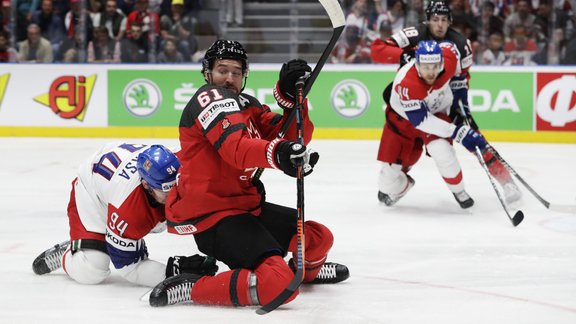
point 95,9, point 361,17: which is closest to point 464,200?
point 361,17

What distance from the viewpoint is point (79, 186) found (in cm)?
351

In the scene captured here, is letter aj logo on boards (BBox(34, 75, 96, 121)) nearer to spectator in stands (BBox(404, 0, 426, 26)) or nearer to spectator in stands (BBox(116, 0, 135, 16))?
spectator in stands (BBox(116, 0, 135, 16))

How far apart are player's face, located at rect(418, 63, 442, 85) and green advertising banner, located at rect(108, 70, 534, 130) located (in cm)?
325

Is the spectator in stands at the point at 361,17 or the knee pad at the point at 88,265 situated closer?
the knee pad at the point at 88,265

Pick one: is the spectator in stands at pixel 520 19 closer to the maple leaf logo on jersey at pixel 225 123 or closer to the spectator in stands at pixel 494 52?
the spectator in stands at pixel 494 52

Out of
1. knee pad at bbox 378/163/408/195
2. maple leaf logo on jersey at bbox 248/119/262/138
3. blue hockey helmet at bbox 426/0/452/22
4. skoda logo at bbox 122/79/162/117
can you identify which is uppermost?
blue hockey helmet at bbox 426/0/452/22

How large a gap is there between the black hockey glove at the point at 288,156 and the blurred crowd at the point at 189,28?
5.78 m

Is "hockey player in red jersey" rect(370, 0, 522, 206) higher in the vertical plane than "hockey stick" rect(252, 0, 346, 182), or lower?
lower

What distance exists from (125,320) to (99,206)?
0.60 meters

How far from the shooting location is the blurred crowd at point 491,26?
8.38 meters

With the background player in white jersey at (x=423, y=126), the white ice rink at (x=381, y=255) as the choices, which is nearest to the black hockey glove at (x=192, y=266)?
the white ice rink at (x=381, y=255)

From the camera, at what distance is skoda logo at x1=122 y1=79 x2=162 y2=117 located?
27.9ft

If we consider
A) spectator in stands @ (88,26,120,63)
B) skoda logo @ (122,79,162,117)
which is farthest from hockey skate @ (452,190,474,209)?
spectator in stands @ (88,26,120,63)

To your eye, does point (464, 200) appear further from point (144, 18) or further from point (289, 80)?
point (144, 18)
